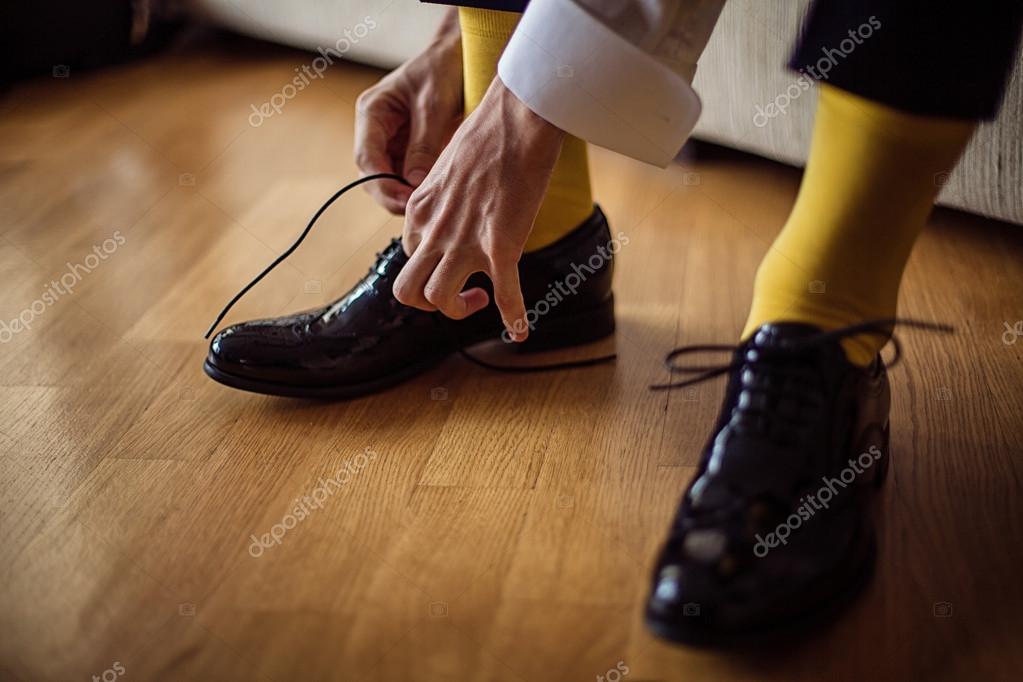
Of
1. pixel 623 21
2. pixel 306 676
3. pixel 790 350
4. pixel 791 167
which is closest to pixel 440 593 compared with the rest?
pixel 306 676

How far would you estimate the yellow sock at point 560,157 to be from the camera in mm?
811

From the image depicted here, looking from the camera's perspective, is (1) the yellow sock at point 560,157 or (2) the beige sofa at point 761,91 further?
(2) the beige sofa at point 761,91

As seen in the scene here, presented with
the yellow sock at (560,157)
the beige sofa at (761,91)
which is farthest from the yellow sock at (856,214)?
the yellow sock at (560,157)

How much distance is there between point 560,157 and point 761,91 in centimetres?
39

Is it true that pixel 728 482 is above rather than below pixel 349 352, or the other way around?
above

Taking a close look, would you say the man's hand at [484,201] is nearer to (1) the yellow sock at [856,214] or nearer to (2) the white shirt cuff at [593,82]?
(2) the white shirt cuff at [593,82]

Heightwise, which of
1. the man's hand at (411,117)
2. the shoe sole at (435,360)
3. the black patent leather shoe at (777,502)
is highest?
the black patent leather shoe at (777,502)

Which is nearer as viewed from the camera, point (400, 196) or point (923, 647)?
point (923, 647)

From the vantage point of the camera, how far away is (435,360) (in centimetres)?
89

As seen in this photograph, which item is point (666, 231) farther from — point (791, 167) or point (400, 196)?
point (400, 196)

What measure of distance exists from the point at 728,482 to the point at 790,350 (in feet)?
0.32

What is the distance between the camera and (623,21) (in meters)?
0.62

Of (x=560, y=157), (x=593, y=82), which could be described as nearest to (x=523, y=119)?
(x=593, y=82)

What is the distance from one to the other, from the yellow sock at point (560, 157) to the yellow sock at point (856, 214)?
0.22m
